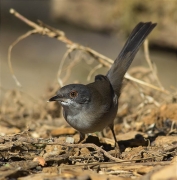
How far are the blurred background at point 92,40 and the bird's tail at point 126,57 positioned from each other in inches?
118

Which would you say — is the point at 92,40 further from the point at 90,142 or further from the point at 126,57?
the point at 90,142

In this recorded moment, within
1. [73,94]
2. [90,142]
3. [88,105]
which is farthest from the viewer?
[90,142]

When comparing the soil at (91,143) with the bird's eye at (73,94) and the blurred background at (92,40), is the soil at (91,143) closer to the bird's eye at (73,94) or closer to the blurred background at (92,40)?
the bird's eye at (73,94)

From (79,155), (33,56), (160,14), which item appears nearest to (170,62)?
(160,14)

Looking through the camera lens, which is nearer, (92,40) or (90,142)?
(90,142)

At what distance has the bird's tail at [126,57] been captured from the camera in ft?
20.6

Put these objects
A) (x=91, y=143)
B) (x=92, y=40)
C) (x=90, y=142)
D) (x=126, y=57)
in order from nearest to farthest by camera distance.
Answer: (x=91, y=143), (x=90, y=142), (x=126, y=57), (x=92, y=40)

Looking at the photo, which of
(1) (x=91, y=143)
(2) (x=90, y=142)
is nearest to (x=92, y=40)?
(2) (x=90, y=142)

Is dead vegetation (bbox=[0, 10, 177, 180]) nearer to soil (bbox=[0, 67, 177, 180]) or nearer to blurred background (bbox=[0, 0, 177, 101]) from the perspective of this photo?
soil (bbox=[0, 67, 177, 180])

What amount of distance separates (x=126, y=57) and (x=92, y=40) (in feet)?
30.7

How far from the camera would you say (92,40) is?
15.7 m

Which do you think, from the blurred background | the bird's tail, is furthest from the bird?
the blurred background

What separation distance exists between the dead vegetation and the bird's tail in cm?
38

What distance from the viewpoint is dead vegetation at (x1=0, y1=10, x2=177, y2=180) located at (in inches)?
168
